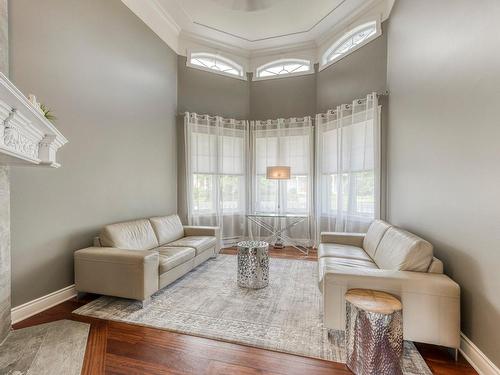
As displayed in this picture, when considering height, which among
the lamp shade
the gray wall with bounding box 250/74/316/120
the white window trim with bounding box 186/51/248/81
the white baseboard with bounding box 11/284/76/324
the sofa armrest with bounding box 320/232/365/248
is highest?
the white window trim with bounding box 186/51/248/81

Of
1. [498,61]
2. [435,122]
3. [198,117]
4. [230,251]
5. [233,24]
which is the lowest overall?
[230,251]

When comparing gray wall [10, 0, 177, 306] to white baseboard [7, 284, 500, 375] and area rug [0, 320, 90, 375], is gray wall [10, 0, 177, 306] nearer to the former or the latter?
white baseboard [7, 284, 500, 375]

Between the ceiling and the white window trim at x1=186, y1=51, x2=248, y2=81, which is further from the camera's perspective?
the white window trim at x1=186, y1=51, x2=248, y2=81

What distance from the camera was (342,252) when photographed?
2949 mm

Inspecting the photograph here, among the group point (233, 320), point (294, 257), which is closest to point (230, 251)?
point (294, 257)

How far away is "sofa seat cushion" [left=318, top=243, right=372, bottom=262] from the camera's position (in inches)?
111

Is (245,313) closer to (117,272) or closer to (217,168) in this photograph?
(117,272)

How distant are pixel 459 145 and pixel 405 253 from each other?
973 mm

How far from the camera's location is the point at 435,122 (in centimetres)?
229

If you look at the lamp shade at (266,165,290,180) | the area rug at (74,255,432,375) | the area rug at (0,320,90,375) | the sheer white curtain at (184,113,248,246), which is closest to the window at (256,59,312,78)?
the sheer white curtain at (184,113,248,246)

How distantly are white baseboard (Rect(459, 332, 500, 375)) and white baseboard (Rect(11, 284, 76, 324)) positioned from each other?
12.2 feet

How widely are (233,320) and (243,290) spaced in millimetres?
665

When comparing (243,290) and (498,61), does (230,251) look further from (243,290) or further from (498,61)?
(498,61)

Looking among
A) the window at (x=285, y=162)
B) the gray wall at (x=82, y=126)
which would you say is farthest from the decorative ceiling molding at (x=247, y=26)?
the window at (x=285, y=162)
